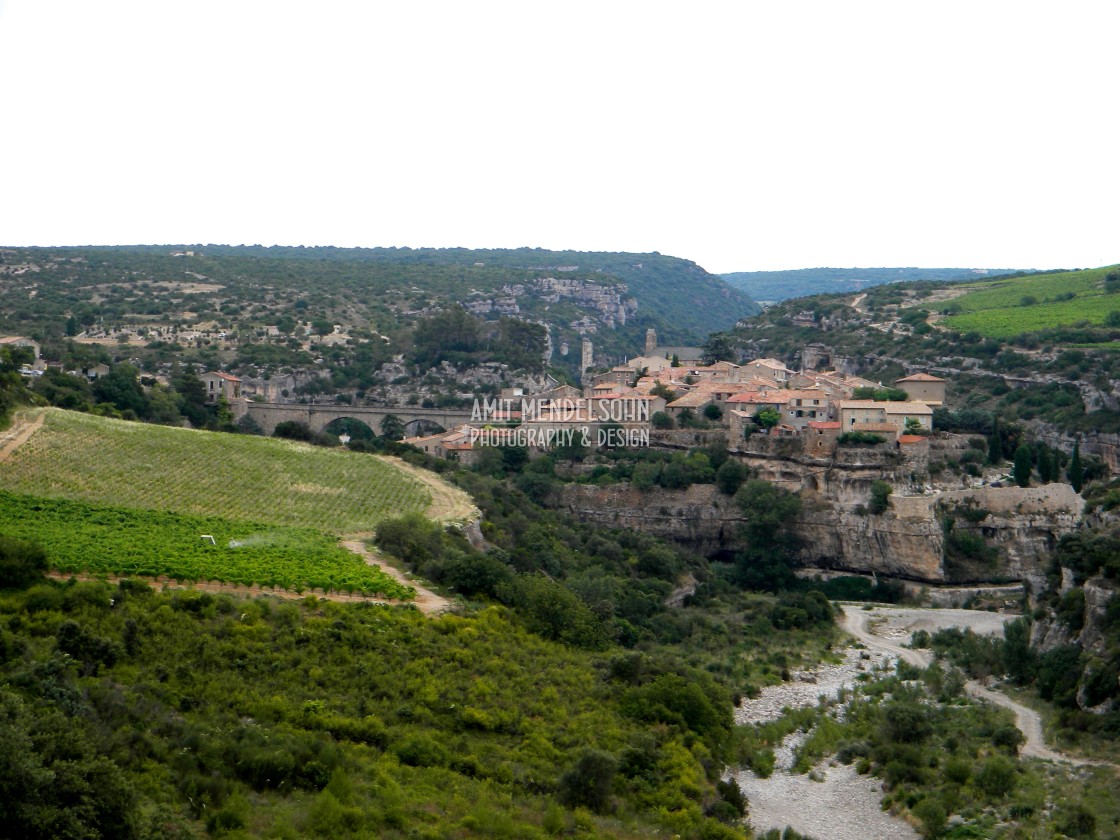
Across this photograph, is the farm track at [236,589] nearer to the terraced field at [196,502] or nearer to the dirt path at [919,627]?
the terraced field at [196,502]

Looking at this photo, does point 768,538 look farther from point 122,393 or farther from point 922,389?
point 122,393

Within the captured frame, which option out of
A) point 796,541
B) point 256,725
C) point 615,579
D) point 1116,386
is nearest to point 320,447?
point 615,579

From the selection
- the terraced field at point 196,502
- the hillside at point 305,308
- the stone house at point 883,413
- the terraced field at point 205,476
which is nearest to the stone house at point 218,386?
the hillside at point 305,308

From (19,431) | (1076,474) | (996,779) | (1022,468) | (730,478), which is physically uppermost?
(19,431)

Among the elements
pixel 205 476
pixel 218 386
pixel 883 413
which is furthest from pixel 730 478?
pixel 218 386

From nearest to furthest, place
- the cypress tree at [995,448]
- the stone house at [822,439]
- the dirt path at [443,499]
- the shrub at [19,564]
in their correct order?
the shrub at [19,564] → the dirt path at [443,499] → the stone house at [822,439] → the cypress tree at [995,448]
